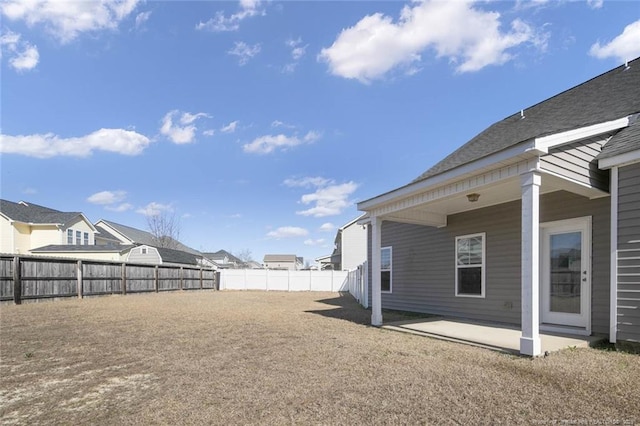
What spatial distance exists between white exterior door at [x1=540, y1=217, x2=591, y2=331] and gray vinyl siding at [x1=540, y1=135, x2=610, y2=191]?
0.88 metres

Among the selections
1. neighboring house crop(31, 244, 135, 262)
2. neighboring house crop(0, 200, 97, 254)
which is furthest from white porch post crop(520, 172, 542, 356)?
neighboring house crop(0, 200, 97, 254)

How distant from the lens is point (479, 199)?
7.81 meters

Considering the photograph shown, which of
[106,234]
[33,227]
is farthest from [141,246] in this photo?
[106,234]

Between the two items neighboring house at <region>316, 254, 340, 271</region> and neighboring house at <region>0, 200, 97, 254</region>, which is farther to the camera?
neighboring house at <region>316, 254, 340, 271</region>

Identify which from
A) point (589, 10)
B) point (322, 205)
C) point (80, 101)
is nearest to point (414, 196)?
point (589, 10)

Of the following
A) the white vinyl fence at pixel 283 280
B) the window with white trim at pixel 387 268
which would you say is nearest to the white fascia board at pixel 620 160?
the window with white trim at pixel 387 268

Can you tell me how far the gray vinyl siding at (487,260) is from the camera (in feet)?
19.2

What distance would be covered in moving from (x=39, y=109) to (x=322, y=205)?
31.3 meters

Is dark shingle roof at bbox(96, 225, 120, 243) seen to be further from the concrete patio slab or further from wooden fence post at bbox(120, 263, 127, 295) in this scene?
the concrete patio slab

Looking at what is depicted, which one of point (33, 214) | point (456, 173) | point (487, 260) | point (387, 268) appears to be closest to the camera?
point (456, 173)

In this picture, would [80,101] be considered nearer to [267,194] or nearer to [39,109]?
[39,109]

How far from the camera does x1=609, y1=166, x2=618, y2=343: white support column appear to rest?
5375 millimetres

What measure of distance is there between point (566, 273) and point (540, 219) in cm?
107

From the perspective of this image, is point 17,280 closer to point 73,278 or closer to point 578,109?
point 73,278
